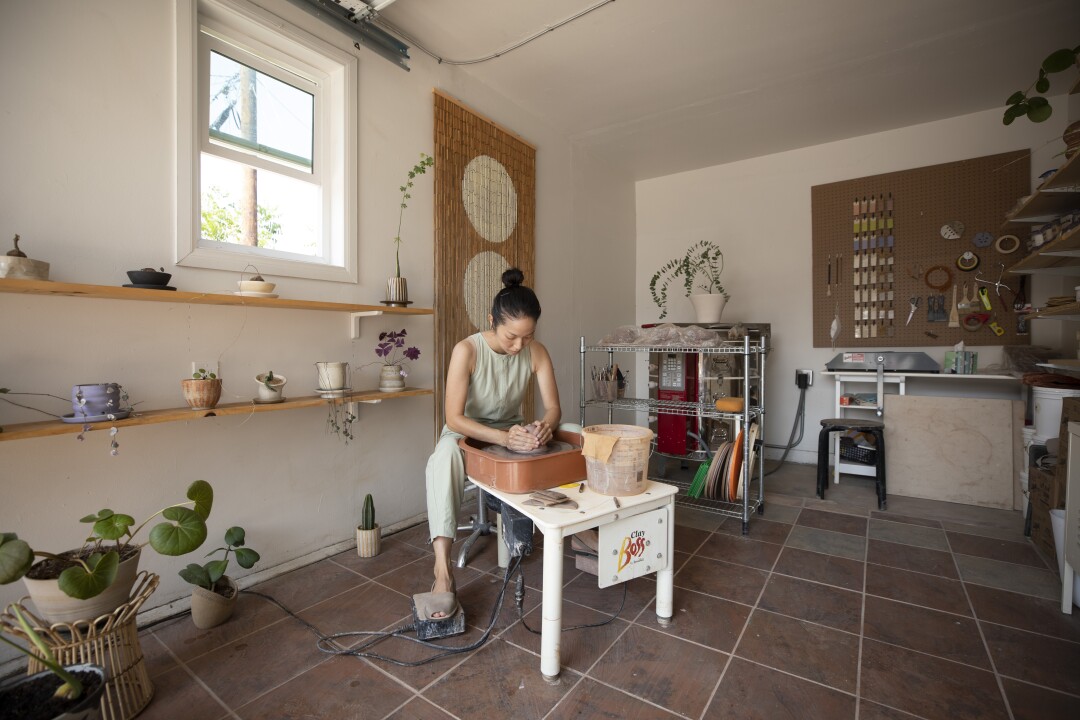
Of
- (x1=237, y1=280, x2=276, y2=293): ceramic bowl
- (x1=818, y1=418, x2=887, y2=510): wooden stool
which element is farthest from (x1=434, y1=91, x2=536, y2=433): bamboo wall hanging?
(x1=818, y1=418, x2=887, y2=510): wooden stool

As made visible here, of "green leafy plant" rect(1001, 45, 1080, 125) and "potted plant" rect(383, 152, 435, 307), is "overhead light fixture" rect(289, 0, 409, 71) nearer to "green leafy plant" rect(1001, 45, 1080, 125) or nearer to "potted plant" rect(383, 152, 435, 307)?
"potted plant" rect(383, 152, 435, 307)

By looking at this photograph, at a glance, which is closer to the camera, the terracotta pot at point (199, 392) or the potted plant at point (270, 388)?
the terracotta pot at point (199, 392)

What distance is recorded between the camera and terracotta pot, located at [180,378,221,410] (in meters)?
1.71

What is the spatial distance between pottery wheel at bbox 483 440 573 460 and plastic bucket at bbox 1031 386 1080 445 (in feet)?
8.51

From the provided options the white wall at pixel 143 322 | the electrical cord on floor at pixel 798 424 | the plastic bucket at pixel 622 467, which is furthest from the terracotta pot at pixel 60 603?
the electrical cord on floor at pixel 798 424

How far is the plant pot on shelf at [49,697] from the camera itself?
0.96 m

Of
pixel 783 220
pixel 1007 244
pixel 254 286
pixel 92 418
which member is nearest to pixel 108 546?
pixel 92 418

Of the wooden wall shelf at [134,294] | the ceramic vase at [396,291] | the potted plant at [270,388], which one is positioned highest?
the ceramic vase at [396,291]

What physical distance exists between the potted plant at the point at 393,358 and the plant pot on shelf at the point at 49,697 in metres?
1.44

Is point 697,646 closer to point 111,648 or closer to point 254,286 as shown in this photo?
point 111,648

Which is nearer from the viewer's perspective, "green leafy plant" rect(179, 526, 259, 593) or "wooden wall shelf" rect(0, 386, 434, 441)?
"wooden wall shelf" rect(0, 386, 434, 441)

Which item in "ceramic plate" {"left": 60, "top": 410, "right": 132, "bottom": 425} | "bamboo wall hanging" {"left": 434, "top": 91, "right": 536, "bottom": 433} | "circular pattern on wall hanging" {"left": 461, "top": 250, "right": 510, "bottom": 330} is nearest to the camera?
"ceramic plate" {"left": 60, "top": 410, "right": 132, "bottom": 425}

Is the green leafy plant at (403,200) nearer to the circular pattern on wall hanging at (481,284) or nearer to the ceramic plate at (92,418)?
the circular pattern on wall hanging at (481,284)

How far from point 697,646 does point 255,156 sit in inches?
105
